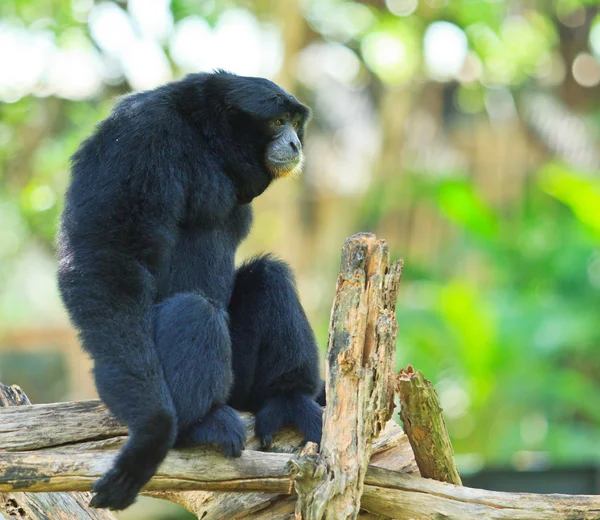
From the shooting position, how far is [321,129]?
58.5 feet

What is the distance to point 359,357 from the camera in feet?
13.4

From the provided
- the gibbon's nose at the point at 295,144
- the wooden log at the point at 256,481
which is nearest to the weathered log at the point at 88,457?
the wooden log at the point at 256,481

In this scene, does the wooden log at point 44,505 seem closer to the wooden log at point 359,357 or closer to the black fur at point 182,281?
the black fur at point 182,281

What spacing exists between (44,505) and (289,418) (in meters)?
1.57

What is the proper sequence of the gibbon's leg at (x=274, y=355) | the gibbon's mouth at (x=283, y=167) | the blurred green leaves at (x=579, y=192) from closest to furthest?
the gibbon's leg at (x=274, y=355), the gibbon's mouth at (x=283, y=167), the blurred green leaves at (x=579, y=192)

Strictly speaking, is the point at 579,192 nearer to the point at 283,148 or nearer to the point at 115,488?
the point at 283,148

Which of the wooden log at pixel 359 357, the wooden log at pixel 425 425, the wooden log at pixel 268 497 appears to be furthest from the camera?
the wooden log at pixel 268 497

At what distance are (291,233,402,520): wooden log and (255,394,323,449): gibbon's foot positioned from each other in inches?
30.3

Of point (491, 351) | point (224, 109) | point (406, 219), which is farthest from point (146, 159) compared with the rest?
point (406, 219)

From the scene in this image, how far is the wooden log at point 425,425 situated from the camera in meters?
4.30

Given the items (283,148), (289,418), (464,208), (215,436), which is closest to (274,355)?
(289,418)

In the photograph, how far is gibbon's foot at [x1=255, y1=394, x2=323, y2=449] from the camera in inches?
190

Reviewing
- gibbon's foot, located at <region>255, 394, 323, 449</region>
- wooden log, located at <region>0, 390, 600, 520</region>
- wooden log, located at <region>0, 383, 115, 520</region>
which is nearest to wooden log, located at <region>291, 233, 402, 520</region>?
wooden log, located at <region>0, 390, 600, 520</region>

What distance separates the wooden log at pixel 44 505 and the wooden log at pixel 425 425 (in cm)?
207
